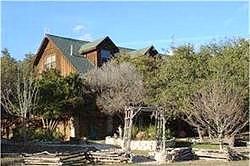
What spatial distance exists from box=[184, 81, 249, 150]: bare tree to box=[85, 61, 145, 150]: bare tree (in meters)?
6.42

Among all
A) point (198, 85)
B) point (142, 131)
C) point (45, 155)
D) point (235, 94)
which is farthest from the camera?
point (142, 131)

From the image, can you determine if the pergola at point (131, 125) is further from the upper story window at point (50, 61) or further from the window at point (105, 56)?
the upper story window at point (50, 61)

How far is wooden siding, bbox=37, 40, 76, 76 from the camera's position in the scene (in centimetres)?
4894

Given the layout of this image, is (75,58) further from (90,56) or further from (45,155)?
(45,155)

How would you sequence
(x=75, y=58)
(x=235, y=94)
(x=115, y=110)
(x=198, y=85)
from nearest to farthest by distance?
1. (x=235, y=94)
2. (x=198, y=85)
3. (x=115, y=110)
4. (x=75, y=58)

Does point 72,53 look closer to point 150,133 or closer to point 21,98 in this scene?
point 21,98

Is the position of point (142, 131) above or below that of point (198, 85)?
below

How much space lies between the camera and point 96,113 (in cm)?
4425

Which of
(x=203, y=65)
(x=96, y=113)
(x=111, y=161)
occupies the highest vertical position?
(x=203, y=65)

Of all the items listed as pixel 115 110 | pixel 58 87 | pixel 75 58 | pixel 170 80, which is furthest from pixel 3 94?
pixel 75 58

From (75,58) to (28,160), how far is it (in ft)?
91.2

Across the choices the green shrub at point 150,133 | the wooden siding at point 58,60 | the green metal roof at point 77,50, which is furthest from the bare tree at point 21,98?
the green metal roof at point 77,50

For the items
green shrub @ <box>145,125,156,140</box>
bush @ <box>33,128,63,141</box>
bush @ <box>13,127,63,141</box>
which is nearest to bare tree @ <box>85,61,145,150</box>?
green shrub @ <box>145,125,156,140</box>

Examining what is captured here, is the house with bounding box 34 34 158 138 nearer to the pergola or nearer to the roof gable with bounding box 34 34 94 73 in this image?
the roof gable with bounding box 34 34 94 73
